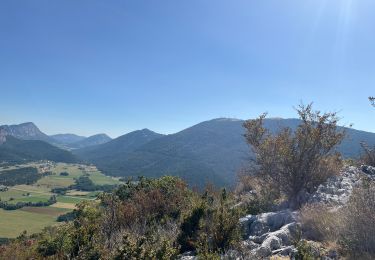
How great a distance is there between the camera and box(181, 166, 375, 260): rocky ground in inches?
286

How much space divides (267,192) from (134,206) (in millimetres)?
5206

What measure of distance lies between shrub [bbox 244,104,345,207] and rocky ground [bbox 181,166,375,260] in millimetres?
575

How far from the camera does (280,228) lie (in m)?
9.08

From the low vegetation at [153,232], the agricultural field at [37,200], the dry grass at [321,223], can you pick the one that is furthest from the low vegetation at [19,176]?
the dry grass at [321,223]

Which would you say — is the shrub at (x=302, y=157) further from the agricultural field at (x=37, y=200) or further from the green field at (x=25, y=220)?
the green field at (x=25, y=220)

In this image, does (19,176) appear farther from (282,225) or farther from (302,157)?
(282,225)

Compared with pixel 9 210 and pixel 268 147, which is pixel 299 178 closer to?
pixel 268 147

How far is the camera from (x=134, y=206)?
43.4 feet

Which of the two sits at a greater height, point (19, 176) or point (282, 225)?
point (282, 225)

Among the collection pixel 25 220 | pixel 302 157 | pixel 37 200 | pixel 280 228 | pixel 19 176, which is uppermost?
pixel 302 157

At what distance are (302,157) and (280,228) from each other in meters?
4.01


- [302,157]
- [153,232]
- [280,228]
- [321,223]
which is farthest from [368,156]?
[153,232]

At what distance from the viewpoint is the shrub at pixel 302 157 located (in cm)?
1228

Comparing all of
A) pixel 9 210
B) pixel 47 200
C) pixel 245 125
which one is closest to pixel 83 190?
pixel 47 200
